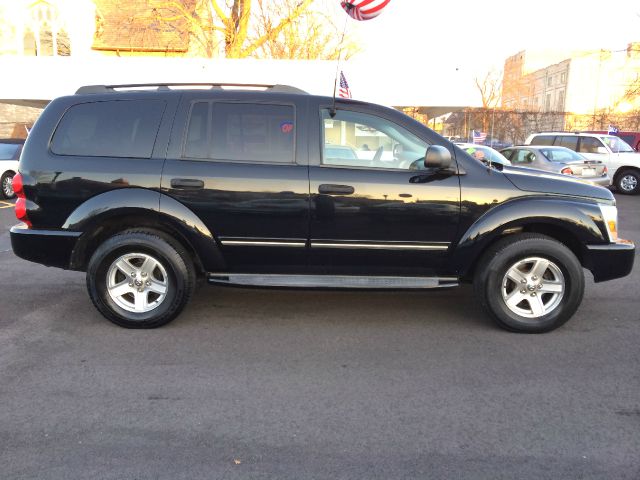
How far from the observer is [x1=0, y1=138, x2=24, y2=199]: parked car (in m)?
12.1

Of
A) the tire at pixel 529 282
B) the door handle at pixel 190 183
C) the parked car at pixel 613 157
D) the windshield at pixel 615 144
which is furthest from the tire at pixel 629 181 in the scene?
the door handle at pixel 190 183

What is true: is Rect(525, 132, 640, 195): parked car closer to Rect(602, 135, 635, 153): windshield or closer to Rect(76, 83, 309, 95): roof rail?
Rect(602, 135, 635, 153): windshield

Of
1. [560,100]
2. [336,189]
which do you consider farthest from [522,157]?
[560,100]

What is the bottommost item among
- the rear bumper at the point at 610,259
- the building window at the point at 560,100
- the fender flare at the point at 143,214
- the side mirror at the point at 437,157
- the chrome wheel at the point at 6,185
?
the chrome wheel at the point at 6,185

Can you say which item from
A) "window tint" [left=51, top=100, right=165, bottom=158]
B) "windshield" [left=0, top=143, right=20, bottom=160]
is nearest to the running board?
"window tint" [left=51, top=100, right=165, bottom=158]

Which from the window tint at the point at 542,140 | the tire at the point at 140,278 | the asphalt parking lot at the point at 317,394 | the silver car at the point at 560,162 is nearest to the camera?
the asphalt parking lot at the point at 317,394

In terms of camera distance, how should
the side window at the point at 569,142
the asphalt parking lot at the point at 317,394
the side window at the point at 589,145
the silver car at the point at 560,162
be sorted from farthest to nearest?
the side window at the point at 569,142 < the side window at the point at 589,145 < the silver car at the point at 560,162 < the asphalt parking lot at the point at 317,394

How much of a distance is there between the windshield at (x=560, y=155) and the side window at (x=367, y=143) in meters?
10.1

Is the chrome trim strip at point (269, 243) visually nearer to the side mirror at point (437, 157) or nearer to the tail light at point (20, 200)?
the side mirror at point (437, 157)

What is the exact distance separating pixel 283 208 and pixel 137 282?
1397 millimetres

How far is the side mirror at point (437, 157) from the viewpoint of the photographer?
4039mm

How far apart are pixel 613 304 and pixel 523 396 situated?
2491 millimetres

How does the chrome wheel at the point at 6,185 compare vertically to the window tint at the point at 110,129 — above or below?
below

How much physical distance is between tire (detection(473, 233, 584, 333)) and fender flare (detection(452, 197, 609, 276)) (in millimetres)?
140
